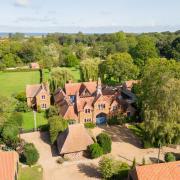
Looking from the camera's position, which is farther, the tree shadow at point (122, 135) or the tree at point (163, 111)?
the tree shadow at point (122, 135)

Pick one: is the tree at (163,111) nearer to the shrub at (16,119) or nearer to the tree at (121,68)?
the shrub at (16,119)

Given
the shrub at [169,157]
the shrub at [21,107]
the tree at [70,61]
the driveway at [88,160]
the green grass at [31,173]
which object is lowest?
the green grass at [31,173]

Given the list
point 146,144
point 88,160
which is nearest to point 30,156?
point 88,160

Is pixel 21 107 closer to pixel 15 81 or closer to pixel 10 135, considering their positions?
pixel 10 135

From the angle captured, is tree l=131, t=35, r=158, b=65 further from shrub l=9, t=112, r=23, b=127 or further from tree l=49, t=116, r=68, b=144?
shrub l=9, t=112, r=23, b=127

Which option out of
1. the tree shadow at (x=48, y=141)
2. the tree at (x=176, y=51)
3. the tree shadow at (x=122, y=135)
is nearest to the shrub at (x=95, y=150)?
the tree shadow at (x=48, y=141)

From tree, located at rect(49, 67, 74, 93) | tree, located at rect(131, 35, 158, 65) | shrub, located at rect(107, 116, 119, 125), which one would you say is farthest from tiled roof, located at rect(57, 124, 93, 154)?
tree, located at rect(131, 35, 158, 65)
